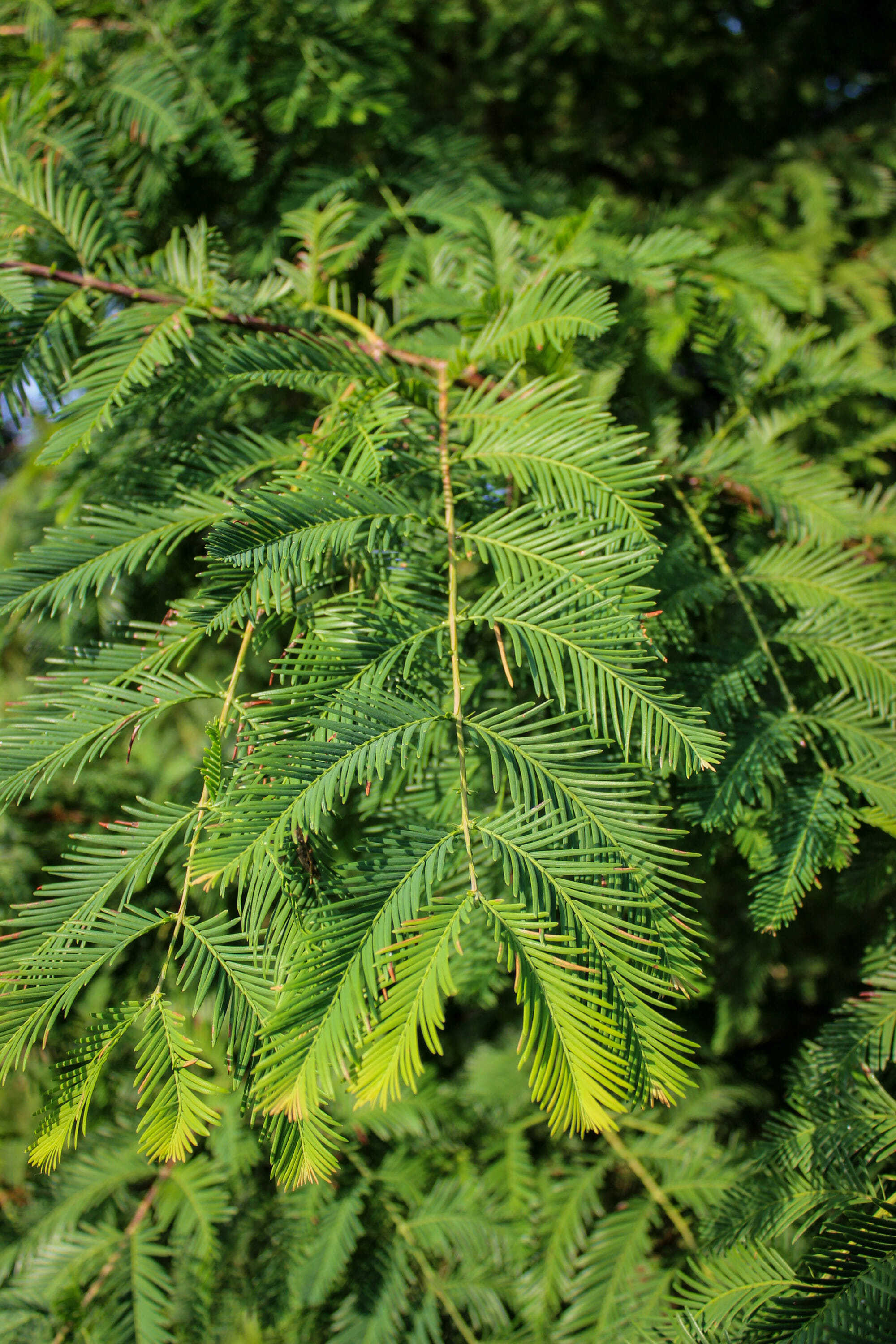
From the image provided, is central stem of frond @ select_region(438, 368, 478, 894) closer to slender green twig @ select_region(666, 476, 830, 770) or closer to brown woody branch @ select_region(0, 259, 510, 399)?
brown woody branch @ select_region(0, 259, 510, 399)

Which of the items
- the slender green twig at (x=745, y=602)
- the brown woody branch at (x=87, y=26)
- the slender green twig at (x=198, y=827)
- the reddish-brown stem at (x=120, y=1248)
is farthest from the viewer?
the brown woody branch at (x=87, y=26)

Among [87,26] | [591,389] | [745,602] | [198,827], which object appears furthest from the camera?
[87,26]

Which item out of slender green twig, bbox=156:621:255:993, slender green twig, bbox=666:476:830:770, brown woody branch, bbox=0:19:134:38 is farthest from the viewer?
brown woody branch, bbox=0:19:134:38

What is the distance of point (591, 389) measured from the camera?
1.11 meters

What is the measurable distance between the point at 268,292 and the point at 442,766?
70cm

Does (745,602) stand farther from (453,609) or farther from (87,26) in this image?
(87,26)

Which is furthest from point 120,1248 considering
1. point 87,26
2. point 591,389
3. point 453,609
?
point 87,26

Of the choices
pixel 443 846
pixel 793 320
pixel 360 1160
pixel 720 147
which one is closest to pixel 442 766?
pixel 443 846

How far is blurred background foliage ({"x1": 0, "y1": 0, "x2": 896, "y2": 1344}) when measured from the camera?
111 cm

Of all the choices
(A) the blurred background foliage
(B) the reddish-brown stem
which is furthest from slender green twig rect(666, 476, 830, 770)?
(B) the reddish-brown stem

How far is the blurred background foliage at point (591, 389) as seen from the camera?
43.5 inches

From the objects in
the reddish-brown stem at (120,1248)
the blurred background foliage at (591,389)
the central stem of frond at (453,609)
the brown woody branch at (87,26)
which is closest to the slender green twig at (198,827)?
the central stem of frond at (453,609)

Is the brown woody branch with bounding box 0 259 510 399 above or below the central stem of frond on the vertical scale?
above

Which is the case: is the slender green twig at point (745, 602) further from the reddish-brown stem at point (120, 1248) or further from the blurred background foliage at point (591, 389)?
the reddish-brown stem at point (120, 1248)
